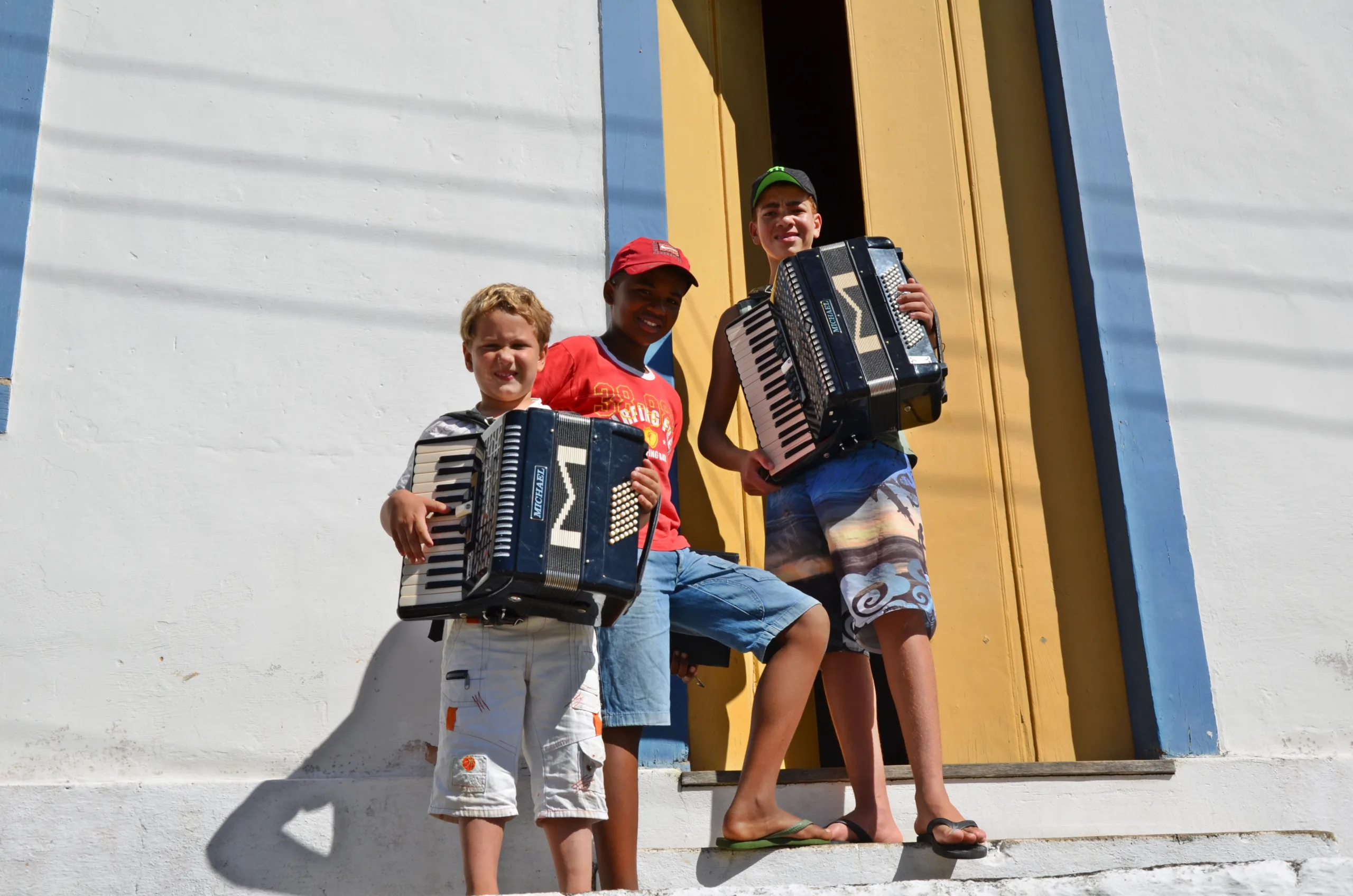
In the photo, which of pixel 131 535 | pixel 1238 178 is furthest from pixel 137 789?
pixel 1238 178

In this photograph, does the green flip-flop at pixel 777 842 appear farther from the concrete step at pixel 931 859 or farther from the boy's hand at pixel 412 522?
the boy's hand at pixel 412 522

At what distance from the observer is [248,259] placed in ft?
11.2

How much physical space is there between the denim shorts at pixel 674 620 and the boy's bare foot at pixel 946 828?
0.48m

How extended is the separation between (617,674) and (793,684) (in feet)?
1.31

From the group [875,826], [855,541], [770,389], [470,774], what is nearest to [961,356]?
[770,389]

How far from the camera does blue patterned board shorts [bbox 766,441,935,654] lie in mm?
2998

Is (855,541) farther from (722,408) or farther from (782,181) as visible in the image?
(782,181)

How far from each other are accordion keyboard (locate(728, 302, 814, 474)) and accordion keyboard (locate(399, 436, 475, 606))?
862 mm

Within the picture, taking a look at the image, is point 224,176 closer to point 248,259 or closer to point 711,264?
point 248,259

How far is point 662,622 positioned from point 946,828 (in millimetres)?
740

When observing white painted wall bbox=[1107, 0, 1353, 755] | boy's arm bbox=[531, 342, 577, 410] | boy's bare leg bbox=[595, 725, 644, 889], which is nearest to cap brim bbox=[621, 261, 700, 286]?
boy's arm bbox=[531, 342, 577, 410]

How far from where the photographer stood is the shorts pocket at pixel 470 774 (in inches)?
96.4

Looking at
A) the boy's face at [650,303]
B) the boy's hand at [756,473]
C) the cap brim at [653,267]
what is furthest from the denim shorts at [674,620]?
the cap brim at [653,267]

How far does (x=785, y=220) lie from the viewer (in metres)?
3.56
